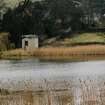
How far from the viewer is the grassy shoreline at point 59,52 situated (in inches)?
2307

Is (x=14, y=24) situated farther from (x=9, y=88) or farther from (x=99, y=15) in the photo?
(x=9, y=88)

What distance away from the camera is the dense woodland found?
69.4 m

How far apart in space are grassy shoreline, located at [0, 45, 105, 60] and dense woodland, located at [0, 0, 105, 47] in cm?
577

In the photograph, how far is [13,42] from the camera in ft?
227

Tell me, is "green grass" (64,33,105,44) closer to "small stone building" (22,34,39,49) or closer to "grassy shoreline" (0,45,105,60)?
"grassy shoreline" (0,45,105,60)

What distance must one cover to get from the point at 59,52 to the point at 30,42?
8743mm

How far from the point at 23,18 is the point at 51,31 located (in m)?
4.31

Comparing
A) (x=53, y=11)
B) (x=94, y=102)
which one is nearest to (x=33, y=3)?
(x=53, y=11)

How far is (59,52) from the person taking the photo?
60.1 metres

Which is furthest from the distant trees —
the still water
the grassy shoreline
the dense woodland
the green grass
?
the still water

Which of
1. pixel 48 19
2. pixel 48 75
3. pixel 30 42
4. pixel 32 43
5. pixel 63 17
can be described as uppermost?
pixel 48 75

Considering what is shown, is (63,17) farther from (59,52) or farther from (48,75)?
(48,75)

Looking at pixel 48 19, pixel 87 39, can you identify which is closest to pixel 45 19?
pixel 48 19

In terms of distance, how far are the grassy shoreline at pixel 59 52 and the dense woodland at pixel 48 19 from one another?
5.77m
